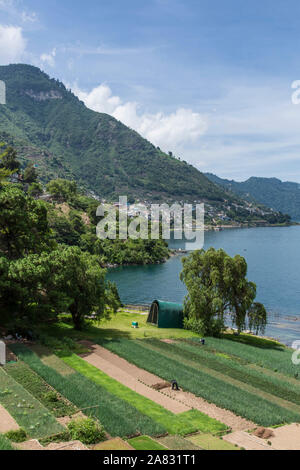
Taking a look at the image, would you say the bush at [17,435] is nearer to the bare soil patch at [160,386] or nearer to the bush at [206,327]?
the bare soil patch at [160,386]

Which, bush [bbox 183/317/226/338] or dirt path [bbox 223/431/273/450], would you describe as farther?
bush [bbox 183/317/226/338]

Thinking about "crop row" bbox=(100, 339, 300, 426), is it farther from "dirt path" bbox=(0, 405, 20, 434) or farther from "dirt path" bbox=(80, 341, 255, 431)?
"dirt path" bbox=(0, 405, 20, 434)

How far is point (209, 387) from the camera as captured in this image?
2538 cm

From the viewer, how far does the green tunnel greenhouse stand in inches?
1826

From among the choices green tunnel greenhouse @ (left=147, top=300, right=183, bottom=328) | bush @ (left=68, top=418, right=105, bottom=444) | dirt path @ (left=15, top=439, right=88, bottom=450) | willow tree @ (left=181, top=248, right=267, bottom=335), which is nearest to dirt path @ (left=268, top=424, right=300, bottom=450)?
bush @ (left=68, top=418, right=105, bottom=444)

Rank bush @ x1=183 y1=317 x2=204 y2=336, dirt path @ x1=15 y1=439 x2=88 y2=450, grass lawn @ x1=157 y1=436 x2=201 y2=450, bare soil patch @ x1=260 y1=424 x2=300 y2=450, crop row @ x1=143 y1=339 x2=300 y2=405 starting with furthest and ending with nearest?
bush @ x1=183 y1=317 x2=204 y2=336, crop row @ x1=143 y1=339 x2=300 y2=405, bare soil patch @ x1=260 y1=424 x2=300 y2=450, grass lawn @ x1=157 y1=436 x2=201 y2=450, dirt path @ x1=15 y1=439 x2=88 y2=450

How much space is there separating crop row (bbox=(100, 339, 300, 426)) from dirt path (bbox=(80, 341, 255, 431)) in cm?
48

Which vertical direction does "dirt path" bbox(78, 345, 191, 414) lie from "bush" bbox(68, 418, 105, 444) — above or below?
below

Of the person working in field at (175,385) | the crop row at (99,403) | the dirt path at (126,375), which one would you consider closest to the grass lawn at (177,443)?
the crop row at (99,403)

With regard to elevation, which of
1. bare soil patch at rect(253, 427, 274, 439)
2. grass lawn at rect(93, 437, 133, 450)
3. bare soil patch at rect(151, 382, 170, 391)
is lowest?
bare soil patch at rect(253, 427, 274, 439)

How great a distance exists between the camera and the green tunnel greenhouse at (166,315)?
46.4 metres

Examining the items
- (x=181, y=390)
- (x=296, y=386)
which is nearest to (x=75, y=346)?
(x=181, y=390)

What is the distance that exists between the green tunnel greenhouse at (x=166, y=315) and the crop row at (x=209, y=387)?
1298 centimetres

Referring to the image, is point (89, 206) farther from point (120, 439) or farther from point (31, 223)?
point (120, 439)
